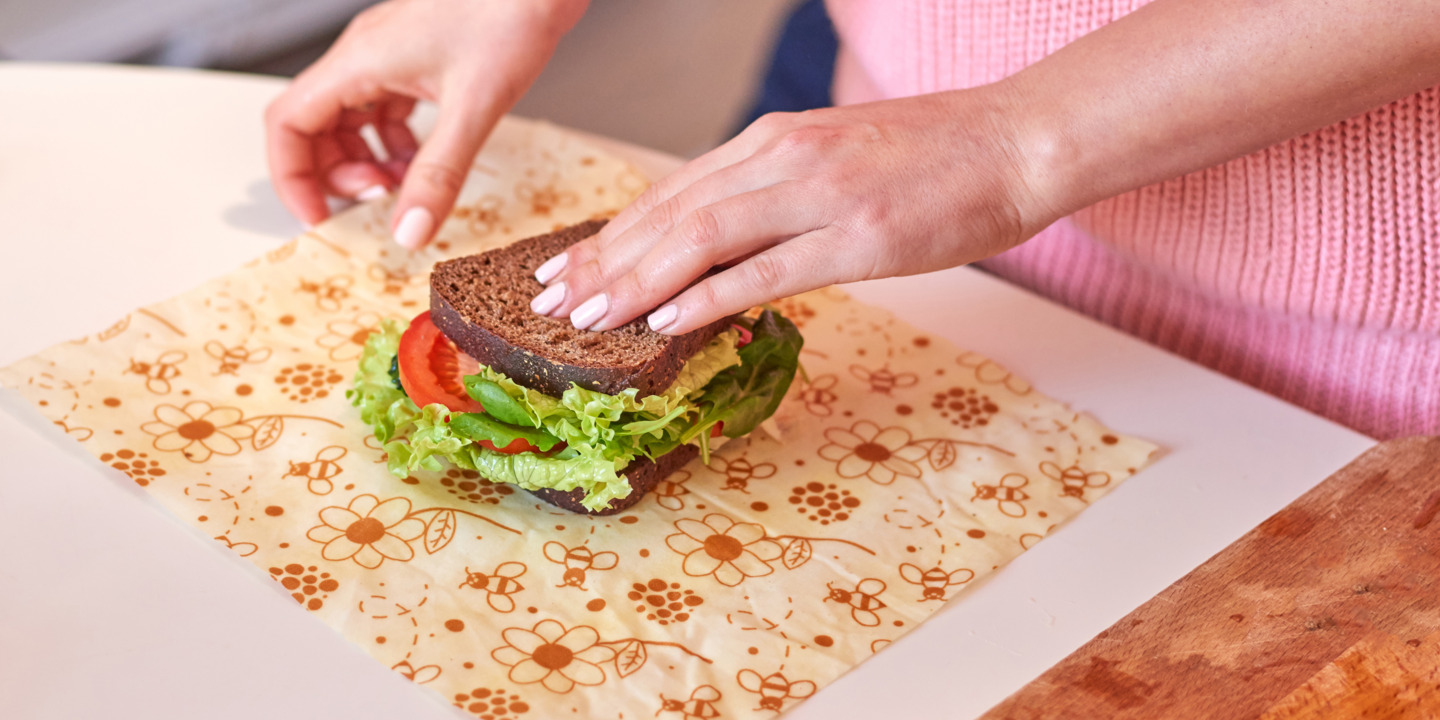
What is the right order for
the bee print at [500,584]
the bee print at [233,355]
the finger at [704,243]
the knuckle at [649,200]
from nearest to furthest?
the bee print at [500,584], the finger at [704,243], the knuckle at [649,200], the bee print at [233,355]

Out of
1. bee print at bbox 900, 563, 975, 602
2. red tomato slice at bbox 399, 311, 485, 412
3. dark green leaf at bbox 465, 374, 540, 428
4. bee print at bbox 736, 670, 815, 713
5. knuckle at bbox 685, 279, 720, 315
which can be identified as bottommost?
bee print at bbox 736, 670, 815, 713

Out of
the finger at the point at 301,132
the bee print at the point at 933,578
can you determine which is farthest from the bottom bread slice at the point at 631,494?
the finger at the point at 301,132

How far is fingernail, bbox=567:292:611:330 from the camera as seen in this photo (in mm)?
1377

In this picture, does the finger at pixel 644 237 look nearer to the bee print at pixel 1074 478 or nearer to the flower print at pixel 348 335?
the flower print at pixel 348 335

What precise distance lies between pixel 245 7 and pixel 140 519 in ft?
9.83

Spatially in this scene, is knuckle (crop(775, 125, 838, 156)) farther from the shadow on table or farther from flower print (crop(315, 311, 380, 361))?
the shadow on table

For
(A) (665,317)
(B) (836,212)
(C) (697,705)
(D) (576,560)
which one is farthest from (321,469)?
(B) (836,212)

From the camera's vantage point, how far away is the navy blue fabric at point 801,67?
2.27m

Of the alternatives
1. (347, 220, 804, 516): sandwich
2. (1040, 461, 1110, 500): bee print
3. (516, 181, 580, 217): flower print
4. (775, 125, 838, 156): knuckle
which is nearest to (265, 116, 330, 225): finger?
(516, 181, 580, 217): flower print

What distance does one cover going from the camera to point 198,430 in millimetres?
1443

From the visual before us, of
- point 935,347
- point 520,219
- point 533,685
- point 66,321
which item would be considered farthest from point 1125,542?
Answer: point 66,321

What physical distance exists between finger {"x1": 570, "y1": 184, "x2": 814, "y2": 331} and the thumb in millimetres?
563

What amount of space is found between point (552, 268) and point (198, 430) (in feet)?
1.62

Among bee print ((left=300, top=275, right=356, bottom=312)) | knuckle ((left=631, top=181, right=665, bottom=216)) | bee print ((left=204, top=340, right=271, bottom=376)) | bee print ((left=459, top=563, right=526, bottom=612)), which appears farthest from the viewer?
bee print ((left=300, top=275, right=356, bottom=312))
